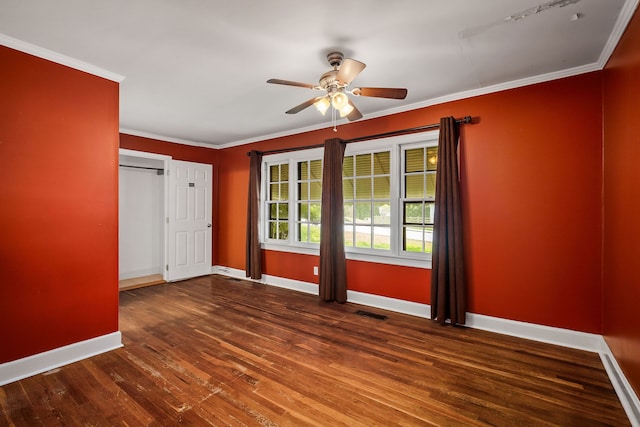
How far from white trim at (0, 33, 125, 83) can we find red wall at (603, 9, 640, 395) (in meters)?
4.02

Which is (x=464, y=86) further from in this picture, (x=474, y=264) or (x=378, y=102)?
(x=474, y=264)

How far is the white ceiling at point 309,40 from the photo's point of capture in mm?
1925

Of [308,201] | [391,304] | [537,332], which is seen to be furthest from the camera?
[308,201]

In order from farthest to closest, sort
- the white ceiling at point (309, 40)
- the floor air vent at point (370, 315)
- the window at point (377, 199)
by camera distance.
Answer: the window at point (377, 199) → the floor air vent at point (370, 315) → the white ceiling at point (309, 40)

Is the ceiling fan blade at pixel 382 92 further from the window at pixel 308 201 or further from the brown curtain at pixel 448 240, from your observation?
the window at pixel 308 201

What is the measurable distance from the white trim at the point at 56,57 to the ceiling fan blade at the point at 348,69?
216cm

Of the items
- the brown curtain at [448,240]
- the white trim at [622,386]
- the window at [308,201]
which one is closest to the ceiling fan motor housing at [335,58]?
the brown curtain at [448,240]

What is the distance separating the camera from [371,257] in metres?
4.05

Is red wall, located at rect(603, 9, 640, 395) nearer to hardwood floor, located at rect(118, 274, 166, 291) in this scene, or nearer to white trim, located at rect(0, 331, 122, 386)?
white trim, located at rect(0, 331, 122, 386)

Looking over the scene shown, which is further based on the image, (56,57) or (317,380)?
(56,57)

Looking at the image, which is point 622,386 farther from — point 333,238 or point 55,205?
point 55,205

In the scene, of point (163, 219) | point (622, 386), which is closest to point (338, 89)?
point (622, 386)

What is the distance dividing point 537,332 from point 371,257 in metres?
1.91

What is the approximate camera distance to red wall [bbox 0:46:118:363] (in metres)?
2.29
